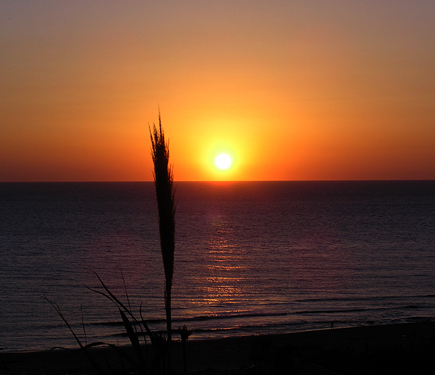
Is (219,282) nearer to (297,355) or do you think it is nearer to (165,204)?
(297,355)

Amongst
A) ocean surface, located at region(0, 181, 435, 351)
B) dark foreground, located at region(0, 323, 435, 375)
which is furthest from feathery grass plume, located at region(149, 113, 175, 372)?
dark foreground, located at region(0, 323, 435, 375)

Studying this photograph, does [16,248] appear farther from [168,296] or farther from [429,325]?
[168,296]

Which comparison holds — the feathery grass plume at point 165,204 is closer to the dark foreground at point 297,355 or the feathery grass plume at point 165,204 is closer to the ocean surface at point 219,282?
the ocean surface at point 219,282

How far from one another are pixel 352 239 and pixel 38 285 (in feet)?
141

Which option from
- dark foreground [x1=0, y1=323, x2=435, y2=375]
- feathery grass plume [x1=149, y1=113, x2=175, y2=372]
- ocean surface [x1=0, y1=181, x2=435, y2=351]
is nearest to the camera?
feathery grass plume [x1=149, y1=113, x2=175, y2=372]

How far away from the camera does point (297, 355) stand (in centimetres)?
1493

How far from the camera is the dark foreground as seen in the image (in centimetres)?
1305

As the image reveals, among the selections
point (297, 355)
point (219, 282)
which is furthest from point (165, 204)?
point (219, 282)

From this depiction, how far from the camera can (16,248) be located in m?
50.4

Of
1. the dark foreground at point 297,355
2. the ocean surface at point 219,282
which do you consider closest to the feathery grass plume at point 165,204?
the ocean surface at point 219,282

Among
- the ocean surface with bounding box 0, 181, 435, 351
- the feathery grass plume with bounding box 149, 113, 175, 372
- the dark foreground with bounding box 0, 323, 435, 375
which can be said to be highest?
the feathery grass plume with bounding box 149, 113, 175, 372

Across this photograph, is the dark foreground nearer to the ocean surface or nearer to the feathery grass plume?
the ocean surface

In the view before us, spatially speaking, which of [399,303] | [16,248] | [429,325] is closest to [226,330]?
[429,325]

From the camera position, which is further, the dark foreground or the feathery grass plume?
the dark foreground
